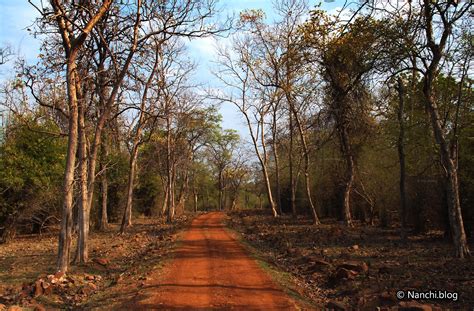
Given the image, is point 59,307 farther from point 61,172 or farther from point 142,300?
point 61,172

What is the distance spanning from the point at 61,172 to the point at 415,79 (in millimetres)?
17946

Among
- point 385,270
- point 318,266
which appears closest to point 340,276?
point 385,270

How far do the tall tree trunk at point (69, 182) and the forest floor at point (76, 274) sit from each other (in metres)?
0.61

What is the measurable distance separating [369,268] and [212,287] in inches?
167

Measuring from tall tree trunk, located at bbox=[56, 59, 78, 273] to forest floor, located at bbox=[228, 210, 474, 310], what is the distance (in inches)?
234

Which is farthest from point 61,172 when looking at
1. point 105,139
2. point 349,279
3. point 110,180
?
point 349,279

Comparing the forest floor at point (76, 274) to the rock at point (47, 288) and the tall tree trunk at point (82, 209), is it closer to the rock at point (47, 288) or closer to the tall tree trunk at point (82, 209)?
the rock at point (47, 288)

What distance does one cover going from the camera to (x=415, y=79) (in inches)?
637

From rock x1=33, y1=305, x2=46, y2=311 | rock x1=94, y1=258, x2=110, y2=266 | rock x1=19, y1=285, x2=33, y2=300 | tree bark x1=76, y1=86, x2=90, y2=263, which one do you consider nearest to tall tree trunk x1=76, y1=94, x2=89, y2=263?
tree bark x1=76, y1=86, x2=90, y2=263

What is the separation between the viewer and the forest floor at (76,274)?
8.36 metres

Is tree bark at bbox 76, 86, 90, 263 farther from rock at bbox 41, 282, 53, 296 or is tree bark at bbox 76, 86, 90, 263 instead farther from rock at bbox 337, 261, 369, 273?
rock at bbox 337, 261, 369, 273

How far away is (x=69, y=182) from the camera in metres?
10.5

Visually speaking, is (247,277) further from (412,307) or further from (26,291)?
(26,291)

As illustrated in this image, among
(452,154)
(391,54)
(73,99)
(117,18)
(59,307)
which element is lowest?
(59,307)
